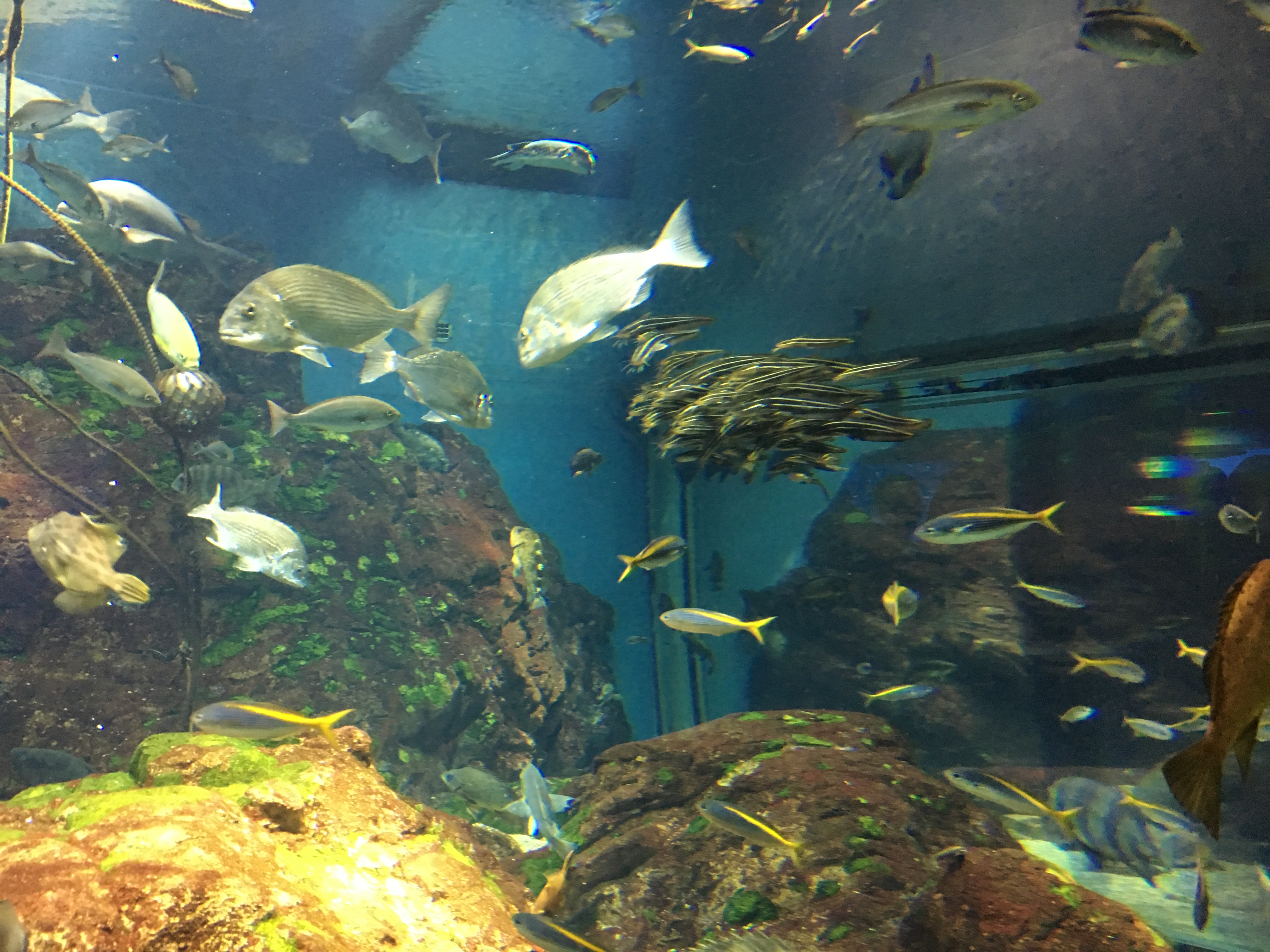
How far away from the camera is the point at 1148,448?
6172 mm

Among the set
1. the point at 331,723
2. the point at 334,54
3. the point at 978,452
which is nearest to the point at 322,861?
the point at 331,723

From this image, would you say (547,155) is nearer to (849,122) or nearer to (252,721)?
(849,122)

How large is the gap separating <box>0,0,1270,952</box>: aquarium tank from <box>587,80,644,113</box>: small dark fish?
1.01 feet

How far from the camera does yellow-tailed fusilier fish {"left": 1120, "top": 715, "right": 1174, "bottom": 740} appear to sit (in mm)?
5066

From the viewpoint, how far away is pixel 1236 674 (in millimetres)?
797

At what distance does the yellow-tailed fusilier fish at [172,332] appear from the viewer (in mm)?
4008

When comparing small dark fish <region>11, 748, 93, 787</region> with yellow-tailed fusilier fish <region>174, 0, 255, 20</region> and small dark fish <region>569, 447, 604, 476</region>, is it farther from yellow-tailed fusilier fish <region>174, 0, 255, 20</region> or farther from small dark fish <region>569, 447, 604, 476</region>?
yellow-tailed fusilier fish <region>174, 0, 255, 20</region>

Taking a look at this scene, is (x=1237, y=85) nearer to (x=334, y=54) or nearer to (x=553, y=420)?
(x=553, y=420)

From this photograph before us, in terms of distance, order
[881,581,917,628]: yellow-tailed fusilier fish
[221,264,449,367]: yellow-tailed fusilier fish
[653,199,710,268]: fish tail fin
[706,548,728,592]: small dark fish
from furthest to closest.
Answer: [706,548,728,592]: small dark fish
[881,581,917,628]: yellow-tailed fusilier fish
[221,264,449,367]: yellow-tailed fusilier fish
[653,199,710,268]: fish tail fin

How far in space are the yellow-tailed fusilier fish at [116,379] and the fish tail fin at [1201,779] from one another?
5.56 meters

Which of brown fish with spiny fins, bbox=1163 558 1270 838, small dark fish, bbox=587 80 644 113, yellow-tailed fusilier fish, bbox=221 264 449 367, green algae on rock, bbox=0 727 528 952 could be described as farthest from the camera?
small dark fish, bbox=587 80 644 113

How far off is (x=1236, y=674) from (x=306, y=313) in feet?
13.4

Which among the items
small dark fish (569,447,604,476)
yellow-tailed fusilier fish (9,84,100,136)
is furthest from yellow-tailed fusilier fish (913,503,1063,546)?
yellow-tailed fusilier fish (9,84,100,136)

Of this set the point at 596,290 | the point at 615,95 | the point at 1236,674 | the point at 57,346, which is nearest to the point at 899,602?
the point at 596,290
